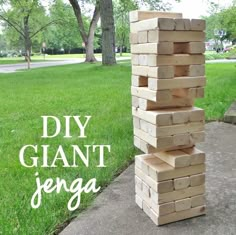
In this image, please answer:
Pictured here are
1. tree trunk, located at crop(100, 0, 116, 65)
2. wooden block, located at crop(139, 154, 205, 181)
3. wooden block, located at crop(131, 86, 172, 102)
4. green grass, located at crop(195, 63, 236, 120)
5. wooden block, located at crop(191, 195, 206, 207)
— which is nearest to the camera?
wooden block, located at crop(131, 86, 172, 102)

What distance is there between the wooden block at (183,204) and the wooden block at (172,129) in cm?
46

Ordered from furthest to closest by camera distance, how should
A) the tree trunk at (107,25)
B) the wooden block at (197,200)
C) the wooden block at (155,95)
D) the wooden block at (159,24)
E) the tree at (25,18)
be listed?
the tree at (25,18), the tree trunk at (107,25), the wooden block at (197,200), the wooden block at (155,95), the wooden block at (159,24)

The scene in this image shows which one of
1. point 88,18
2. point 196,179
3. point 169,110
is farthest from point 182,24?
point 88,18

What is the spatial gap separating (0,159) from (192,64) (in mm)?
2366

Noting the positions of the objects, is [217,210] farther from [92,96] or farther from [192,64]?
[92,96]

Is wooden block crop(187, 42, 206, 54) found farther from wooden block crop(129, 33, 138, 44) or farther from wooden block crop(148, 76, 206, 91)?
wooden block crop(129, 33, 138, 44)

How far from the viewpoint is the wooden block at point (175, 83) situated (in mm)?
2302

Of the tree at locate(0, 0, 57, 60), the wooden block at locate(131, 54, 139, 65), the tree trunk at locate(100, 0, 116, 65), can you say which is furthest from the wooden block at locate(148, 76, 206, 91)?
the tree at locate(0, 0, 57, 60)

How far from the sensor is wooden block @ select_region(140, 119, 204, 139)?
236 centimetres

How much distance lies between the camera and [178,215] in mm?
2498

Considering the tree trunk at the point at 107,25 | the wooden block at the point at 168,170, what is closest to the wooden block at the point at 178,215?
the wooden block at the point at 168,170

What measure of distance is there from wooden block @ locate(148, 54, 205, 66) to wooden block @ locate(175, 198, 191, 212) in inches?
34.9

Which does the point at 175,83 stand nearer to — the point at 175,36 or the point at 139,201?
the point at 175,36

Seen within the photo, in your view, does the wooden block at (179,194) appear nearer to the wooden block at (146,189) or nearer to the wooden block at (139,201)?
the wooden block at (146,189)
